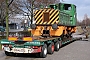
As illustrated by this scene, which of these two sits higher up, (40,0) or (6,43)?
(40,0)

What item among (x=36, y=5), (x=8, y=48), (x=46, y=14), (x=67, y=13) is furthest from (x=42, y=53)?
(x=36, y=5)

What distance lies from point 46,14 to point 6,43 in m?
4.71

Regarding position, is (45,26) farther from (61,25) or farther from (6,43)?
(6,43)

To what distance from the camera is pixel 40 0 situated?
96.0ft

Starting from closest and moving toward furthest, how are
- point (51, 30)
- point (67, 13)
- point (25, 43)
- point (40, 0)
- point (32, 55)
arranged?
point (25, 43) → point (32, 55) → point (51, 30) → point (67, 13) → point (40, 0)

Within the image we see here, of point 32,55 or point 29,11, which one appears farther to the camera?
point 29,11

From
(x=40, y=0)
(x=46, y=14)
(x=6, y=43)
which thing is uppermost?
(x=40, y=0)

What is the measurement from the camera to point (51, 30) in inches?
525

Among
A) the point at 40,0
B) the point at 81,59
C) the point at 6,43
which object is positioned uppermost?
the point at 40,0

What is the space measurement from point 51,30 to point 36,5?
16.5 metres

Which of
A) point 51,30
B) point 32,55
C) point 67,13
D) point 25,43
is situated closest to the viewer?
point 25,43

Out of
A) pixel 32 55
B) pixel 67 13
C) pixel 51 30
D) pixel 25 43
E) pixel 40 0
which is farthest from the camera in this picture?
pixel 40 0

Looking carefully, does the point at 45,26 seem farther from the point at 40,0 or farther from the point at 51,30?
the point at 40,0

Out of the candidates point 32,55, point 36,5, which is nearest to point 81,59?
point 32,55
